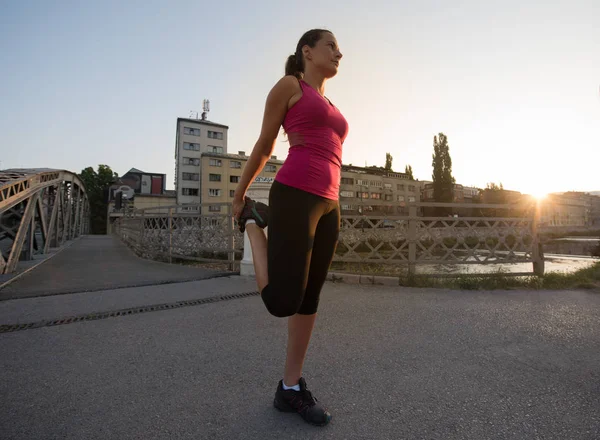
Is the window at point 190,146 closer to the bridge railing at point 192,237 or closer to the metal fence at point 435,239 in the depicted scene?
the bridge railing at point 192,237

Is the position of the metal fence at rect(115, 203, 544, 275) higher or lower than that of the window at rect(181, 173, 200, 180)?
lower

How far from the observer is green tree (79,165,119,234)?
5559 centimetres

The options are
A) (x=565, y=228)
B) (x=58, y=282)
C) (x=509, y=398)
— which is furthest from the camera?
(x=565, y=228)

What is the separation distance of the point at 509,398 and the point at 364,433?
916 millimetres

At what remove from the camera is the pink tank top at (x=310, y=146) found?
59.6 inches

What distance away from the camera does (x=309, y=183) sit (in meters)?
1.50

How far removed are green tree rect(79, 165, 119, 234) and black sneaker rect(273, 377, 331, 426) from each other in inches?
2510

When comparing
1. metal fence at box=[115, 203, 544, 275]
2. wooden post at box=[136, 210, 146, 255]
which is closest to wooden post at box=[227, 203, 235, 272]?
metal fence at box=[115, 203, 544, 275]

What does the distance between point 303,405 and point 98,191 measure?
6716cm

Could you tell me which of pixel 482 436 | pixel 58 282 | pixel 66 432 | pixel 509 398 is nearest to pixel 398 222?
pixel 509 398

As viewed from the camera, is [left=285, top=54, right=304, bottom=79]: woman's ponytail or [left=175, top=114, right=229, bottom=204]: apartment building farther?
[left=175, top=114, right=229, bottom=204]: apartment building

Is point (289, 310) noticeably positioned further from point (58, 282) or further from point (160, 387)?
point (58, 282)

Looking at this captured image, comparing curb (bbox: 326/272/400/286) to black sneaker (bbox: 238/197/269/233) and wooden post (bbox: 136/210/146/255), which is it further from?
wooden post (bbox: 136/210/146/255)

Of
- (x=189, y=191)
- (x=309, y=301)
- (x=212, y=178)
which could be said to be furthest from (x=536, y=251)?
(x=189, y=191)
